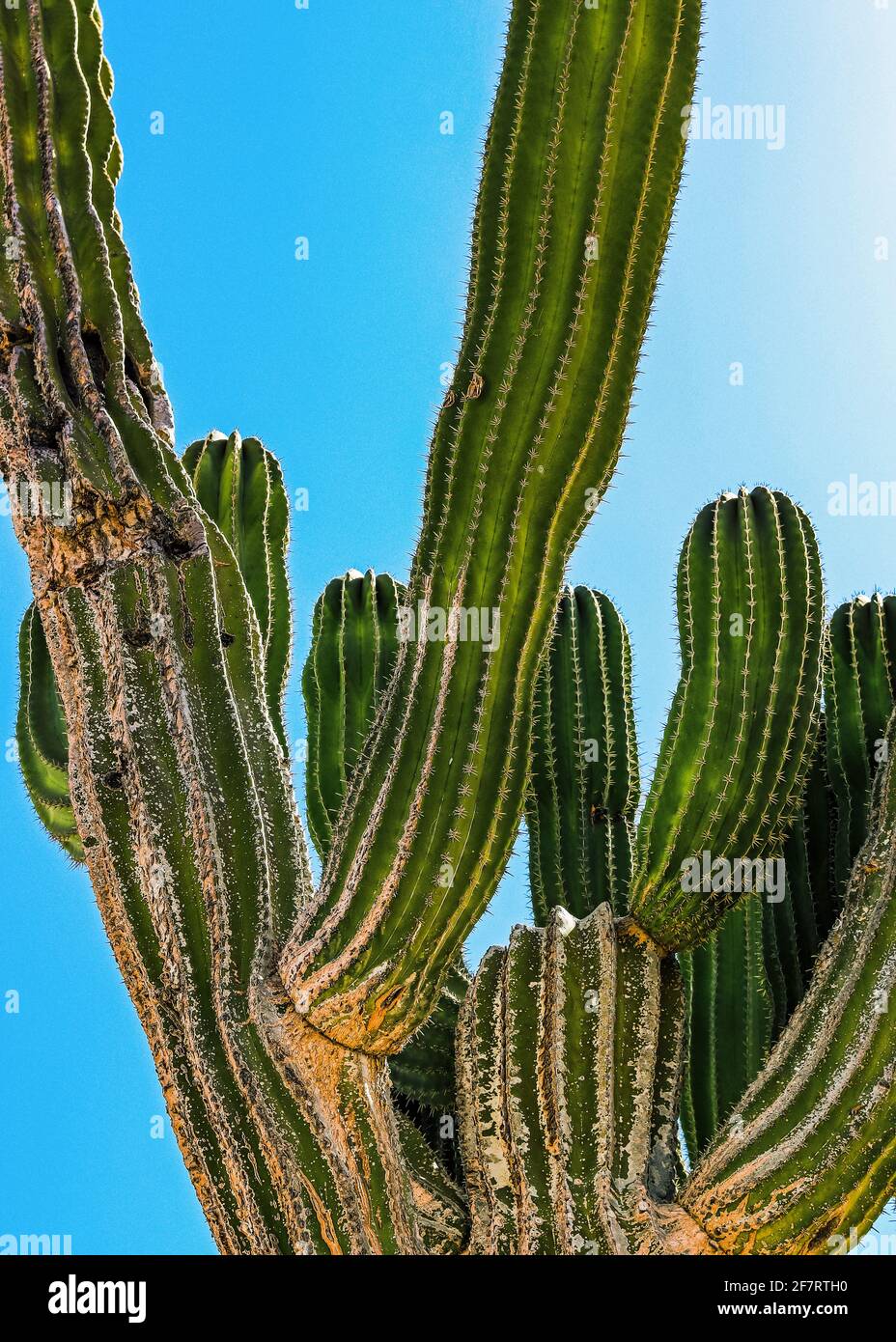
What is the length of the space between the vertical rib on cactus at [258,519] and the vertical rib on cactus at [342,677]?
244 mm

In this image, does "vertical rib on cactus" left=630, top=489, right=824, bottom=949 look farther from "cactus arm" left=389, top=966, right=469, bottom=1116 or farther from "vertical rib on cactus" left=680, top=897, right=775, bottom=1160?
"cactus arm" left=389, top=966, right=469, bottom=1116

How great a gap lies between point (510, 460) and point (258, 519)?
4.45 feet

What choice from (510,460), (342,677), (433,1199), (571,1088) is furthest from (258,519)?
(433,1199)

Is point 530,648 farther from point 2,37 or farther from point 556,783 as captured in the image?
point 2,37

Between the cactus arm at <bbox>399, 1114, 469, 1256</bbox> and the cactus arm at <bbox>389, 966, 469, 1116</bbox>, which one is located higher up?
the cactus arm at <bbox>389, 966, 469, 1116</bbox>

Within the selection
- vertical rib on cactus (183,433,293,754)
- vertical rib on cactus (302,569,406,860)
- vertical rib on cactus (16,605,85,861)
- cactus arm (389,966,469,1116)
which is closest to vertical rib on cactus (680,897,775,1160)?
cactus arm (389,966,469,1116)

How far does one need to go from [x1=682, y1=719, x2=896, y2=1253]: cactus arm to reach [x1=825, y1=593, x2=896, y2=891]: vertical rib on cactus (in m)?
0.74

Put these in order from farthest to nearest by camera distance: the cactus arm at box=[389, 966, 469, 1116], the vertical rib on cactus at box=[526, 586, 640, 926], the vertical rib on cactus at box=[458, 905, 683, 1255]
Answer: the vertical rib on cactus at box=[526, 586, 640, 926] → the cactus arm at box=[389, 966, 469, 1116] → the vertical rib on cactus at box=[458, 905, 683, 1255]

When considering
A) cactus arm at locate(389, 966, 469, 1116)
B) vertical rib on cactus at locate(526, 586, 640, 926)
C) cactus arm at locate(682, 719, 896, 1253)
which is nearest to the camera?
cactus arm at locate(682, 719, 896, 1253)

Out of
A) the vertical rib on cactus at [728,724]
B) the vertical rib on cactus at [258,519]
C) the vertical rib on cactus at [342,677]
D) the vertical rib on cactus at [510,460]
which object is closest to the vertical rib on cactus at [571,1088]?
the vertical rib on cactus at [728,724]

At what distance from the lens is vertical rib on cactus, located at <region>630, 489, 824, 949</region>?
3.16m
